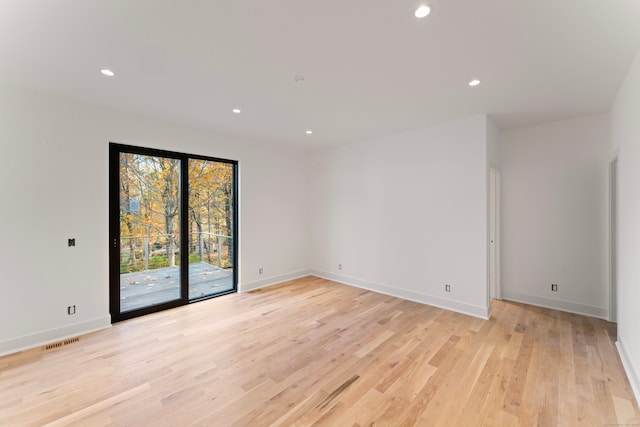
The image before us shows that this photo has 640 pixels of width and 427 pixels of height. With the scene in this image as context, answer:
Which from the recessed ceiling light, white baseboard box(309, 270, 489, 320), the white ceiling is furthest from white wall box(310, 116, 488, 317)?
the recessed ceiling light

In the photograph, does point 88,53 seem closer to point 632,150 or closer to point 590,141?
point 632,150

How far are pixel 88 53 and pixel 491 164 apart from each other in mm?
4716

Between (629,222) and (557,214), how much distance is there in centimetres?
154

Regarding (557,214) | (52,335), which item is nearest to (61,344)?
(52,335)

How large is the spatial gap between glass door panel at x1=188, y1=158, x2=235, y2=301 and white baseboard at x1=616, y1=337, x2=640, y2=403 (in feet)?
15.8

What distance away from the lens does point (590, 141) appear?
357 cm

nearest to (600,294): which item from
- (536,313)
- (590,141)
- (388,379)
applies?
(536,313)

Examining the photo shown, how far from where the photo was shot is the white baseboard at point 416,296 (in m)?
3.61

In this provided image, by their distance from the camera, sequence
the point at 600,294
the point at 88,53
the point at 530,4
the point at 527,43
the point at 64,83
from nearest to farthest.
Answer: the point at 530,4 → the point at 527,43 → the point at 88,53 → the point at 64,83 → the point at 600,294

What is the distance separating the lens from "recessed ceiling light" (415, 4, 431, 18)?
164 cm

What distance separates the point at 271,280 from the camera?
5.16 metres

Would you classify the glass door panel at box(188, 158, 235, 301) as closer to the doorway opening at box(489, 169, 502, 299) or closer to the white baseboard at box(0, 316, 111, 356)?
the white baseboard at box(0, 316, 111, 356)

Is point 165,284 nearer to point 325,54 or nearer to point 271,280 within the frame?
point 271,280

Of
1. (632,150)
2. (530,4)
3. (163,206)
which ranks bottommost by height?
(163,206)
